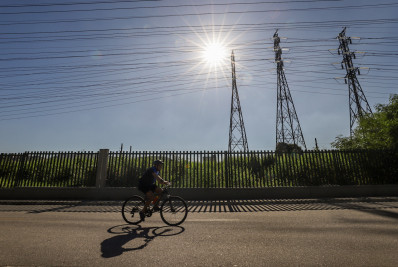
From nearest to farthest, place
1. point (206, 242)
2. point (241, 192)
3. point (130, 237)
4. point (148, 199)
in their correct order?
point (206, 242) < point (130, 237) < point (148, 199) < point (241, 192)

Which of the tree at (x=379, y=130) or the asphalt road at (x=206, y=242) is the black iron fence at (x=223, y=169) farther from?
the asphalt road at (x=206, y=242)

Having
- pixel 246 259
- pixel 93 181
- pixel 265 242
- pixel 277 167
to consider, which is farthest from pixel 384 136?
pixel 93 181

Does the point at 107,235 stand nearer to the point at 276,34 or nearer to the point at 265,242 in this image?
the point at 265,242

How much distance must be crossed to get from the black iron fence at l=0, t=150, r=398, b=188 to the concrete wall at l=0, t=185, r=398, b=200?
38cm

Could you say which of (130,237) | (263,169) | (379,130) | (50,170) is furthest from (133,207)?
(379,130)

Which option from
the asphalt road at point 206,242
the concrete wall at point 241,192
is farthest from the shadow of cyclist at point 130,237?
the concrete wall at point 241,192

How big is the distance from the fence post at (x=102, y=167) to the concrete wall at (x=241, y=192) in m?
0.41

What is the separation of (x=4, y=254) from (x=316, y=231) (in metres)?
6.25

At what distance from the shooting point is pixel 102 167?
428 inches

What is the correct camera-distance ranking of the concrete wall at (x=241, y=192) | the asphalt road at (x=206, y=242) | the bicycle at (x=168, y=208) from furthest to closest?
the concrete wall at (x=241, y=192)
the bicycle at (x=168, y=208)
the asphalt road at (x=206, y=242)

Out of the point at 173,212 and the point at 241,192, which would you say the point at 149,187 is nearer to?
the point at 173,212

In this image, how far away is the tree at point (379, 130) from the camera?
11.9 metres

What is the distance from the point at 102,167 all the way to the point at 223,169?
22.9ft

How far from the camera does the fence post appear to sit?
10588mm
